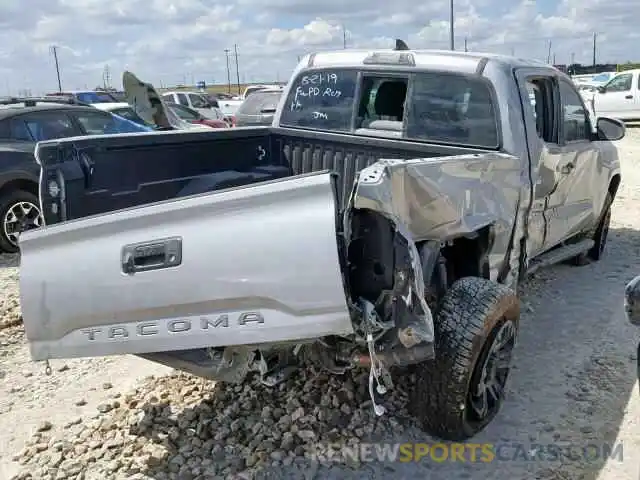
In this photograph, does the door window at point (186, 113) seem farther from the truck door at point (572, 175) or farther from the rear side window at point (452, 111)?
the rear side window at point (452, 111)

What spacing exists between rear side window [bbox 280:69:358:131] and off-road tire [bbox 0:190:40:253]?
12.1 feet

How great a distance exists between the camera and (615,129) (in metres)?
5.61

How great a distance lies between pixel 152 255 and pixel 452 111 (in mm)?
2499

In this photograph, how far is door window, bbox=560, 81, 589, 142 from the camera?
5.22 metres

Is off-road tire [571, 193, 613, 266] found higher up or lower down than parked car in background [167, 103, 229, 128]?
lower down

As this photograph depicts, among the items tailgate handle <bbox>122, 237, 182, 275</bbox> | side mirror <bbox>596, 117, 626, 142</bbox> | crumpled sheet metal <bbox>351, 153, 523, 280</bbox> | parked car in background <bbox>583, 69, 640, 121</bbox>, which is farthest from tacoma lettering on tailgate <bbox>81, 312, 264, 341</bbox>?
parked car in background <bbox>583, 69, 640, 121</bbox>

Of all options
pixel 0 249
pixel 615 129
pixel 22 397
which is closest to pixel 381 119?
pixel 615 129

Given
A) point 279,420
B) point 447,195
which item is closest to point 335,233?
point 447,195

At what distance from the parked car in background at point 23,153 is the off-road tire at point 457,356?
5333 mm

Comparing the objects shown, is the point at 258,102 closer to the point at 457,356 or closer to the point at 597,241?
the point at 597,241

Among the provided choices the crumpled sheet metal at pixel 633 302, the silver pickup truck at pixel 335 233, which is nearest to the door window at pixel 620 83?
the silver pickup truck at pixel 335 233

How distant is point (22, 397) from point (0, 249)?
12.3ft

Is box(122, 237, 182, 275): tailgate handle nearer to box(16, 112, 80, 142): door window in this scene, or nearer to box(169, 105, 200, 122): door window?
box(16, 112, 80, 142): door window

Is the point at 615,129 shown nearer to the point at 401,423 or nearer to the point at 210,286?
the point at 401,423
